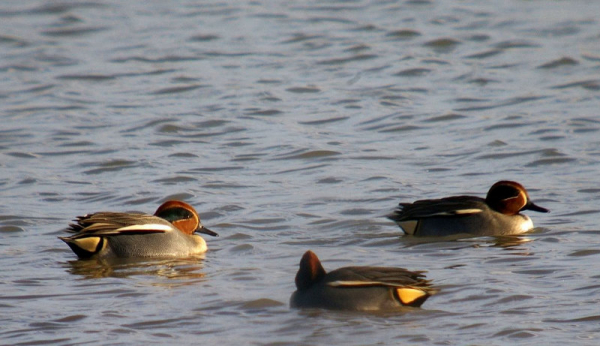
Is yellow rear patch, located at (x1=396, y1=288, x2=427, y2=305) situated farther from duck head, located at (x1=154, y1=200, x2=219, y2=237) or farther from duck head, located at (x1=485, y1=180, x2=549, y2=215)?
duck head, located at (x1=485, y1=180, x2=549, y2=215)

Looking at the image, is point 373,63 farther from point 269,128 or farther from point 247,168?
point 247,168

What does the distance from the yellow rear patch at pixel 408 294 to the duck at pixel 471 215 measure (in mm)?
2528

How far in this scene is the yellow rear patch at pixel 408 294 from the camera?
269 inches

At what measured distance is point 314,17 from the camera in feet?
70.5

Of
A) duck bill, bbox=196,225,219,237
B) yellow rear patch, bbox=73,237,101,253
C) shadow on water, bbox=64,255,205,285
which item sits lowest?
shadow on water, bbox=64,255,205,285

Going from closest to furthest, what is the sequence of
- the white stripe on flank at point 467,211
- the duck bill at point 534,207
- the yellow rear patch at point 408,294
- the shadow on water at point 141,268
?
the yellow rear patch at point 408,294
the shadow on water at point 141,268
the white stripe on flank at point 467,211
the duck bill at point 534,207

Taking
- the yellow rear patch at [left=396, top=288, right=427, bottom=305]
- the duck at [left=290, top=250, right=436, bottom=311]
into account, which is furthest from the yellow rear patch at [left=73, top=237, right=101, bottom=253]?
the yellow rear patch at [left=396, top=288, right=427, bottom=305]

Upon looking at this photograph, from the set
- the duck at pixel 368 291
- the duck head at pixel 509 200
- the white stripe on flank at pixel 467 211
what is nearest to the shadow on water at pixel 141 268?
the duck at pixel 368 291

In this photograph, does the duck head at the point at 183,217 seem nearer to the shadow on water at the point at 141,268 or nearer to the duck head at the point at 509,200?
the shadow on water at the point at 141,268

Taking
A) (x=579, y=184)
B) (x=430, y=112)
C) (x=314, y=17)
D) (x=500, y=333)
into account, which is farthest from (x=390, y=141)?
(x=314, y=17)

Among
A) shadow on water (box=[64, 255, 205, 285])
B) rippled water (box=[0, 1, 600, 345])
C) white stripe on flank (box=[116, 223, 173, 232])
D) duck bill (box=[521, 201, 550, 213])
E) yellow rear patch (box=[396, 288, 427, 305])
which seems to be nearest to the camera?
yellow rear patch (box=[396, 288, 427, 305])

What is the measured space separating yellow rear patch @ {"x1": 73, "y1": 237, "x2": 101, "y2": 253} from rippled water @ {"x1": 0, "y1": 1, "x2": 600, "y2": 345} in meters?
0.12

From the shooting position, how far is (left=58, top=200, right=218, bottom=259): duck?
8812 mm

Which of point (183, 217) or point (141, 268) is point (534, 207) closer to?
point (183, 217)
